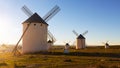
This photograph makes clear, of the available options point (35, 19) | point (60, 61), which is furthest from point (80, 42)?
point (60, 61)

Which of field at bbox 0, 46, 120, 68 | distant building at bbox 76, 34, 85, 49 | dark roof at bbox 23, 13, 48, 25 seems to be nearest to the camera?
field at bbox 0, 46, 120, 68

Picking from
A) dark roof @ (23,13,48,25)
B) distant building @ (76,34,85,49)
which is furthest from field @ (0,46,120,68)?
distant building @ (76,34,85,49)

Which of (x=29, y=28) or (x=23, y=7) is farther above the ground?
(x=23, y=7)

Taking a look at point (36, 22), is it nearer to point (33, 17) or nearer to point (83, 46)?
point (33, 17)

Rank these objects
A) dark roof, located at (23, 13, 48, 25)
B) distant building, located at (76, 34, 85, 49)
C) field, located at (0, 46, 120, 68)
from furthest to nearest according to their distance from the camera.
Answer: distant building, located at (76, 34, 85, 49), dark roof, located at (23, 13, 48, 25), field, located at (0, 46, 120, 68)

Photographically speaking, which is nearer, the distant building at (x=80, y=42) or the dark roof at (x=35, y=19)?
the dark roof at (x=35, y=19)

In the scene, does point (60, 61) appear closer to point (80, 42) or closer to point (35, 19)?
point (35, 19)

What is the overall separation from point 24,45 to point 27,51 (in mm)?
1400

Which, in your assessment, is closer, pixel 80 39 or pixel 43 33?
pixel 43 33

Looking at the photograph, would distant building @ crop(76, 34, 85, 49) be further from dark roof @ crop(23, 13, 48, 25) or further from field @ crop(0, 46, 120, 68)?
field @ crop(0, 46, 120, 68)

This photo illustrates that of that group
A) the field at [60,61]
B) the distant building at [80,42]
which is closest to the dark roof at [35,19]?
the field at [60,61]

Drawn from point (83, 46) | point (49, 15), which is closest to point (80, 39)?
point (83, 46)

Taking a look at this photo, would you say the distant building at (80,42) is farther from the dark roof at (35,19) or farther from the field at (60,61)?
the field at (60,61)

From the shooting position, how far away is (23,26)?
4988 centimetres
